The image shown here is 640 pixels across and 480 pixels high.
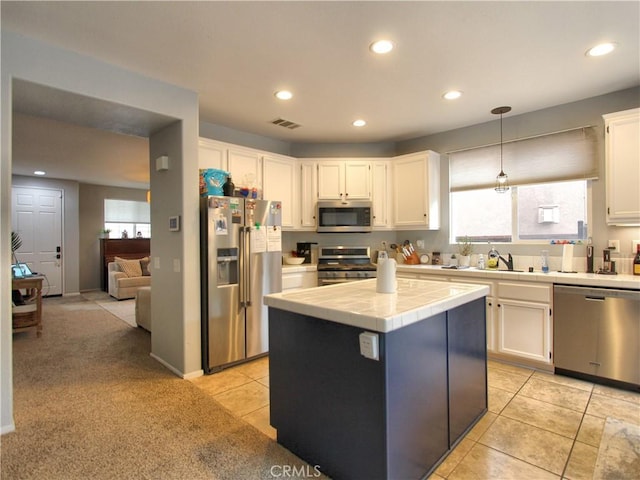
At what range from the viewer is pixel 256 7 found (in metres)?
1.94

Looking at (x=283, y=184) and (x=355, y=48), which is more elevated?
(x=355, y=48)

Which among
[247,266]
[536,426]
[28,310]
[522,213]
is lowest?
[536,426]

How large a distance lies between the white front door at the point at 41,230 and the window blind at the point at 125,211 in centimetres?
104

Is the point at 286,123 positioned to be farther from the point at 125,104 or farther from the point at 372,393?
the point at 372,393

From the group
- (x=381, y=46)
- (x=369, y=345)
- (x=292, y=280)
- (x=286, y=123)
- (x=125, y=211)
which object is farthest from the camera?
(x=125, y=211)

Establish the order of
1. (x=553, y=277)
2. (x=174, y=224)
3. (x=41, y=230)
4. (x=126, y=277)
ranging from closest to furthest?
(x=553, y=277) < (x=174, y=224) < (x=126, y=277) < (x=41, y=230)

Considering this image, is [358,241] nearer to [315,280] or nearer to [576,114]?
[315,280]

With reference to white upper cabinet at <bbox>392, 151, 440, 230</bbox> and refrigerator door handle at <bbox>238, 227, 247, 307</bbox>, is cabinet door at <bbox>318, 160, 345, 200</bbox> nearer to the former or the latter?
white upper cabinet at <bbox>392, 151, 440, 230</bbox>

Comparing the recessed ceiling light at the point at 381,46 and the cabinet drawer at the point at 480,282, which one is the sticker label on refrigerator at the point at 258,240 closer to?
the recessed ceiling light at the point at 381,46

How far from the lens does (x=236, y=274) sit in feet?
10.9

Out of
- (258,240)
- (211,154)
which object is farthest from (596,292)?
(211,154)

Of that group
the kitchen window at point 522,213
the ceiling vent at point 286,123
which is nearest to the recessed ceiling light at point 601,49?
the kitchen window at point 522,213

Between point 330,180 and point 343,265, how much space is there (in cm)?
118

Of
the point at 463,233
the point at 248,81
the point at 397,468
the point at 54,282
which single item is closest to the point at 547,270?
the point at 463,233
